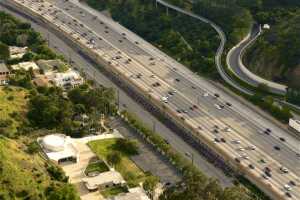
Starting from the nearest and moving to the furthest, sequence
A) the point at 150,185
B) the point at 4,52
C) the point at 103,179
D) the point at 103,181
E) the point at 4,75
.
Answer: the point at 150,185 < the point at 103,181 < the point at 103,179 < the point at 4,75 < the point at 4,52

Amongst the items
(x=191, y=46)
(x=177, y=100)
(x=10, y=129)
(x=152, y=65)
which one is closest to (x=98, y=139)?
(x=10, y=129)

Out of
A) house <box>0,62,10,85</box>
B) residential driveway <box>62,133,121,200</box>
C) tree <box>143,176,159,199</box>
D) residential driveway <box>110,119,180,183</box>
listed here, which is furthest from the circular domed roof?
house <box>0,62,10,85</box>

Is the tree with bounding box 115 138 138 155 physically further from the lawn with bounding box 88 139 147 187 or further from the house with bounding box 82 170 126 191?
the house with bounding box 82 170 126 191

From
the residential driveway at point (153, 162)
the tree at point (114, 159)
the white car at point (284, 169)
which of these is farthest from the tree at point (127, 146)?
the white car at point (284, 169)

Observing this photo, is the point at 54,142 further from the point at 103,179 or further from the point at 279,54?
the point at 279,54

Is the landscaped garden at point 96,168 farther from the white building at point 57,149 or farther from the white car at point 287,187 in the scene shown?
the white car at point 287,187

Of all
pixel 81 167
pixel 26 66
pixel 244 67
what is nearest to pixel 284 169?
pixel 81 167
